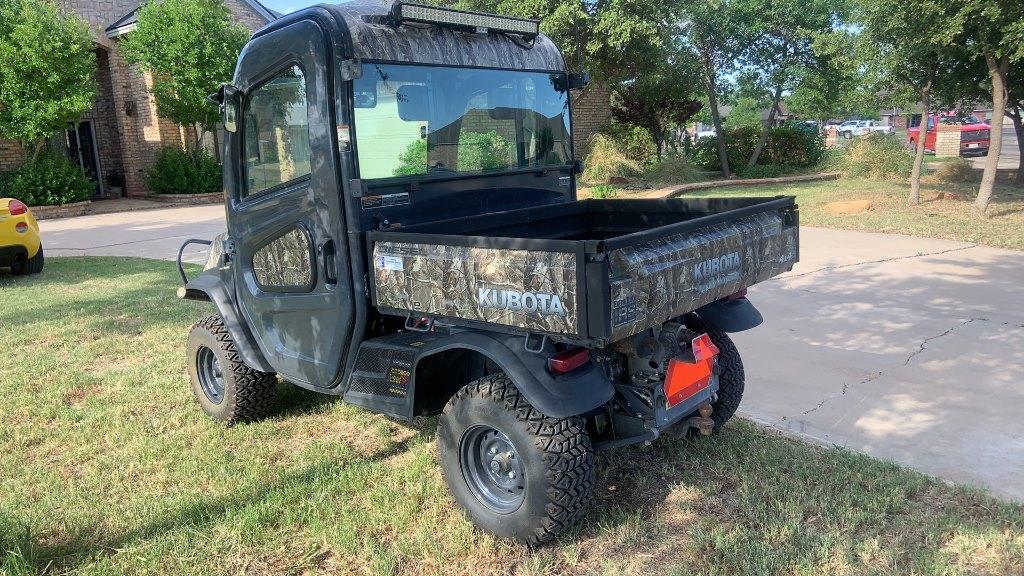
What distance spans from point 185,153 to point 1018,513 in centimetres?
2259

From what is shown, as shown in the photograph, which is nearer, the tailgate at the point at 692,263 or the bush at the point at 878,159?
the tailgate at the point at 692,263

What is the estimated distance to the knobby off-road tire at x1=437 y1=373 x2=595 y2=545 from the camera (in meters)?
3.05

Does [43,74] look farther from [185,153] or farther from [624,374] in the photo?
[624,374]

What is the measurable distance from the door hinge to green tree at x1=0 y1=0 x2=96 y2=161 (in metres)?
17.2

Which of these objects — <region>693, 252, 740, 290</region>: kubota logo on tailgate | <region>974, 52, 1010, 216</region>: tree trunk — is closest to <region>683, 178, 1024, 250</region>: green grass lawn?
<region>974, 52, 1010, 216</region>: tree trunk

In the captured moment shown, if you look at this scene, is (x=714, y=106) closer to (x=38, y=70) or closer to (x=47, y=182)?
(x=38, y=70)

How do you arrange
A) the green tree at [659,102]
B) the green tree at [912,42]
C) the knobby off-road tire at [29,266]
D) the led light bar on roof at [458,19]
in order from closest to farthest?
the led light bar on roof at [458,19], the knobby off-road tire at [29,266], the green tree at [912,42], the green tree at [659,102]

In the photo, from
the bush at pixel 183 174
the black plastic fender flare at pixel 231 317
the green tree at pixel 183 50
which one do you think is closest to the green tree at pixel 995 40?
the black plastic fender flare at pixel 231 317

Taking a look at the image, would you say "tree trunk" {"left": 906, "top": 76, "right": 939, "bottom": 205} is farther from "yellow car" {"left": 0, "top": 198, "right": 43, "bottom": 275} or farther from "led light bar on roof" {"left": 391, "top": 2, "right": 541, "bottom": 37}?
"yellow car" {"left": 0, "top": 198, "right": 43, "bottom": 275}

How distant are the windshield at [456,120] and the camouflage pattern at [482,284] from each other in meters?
0.57

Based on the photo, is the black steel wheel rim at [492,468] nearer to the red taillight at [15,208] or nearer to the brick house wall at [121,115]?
the red taillight at [15,208]

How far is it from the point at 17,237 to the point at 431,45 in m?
8.34

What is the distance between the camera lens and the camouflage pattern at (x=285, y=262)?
3.81 metres

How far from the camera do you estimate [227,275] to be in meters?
4.54
